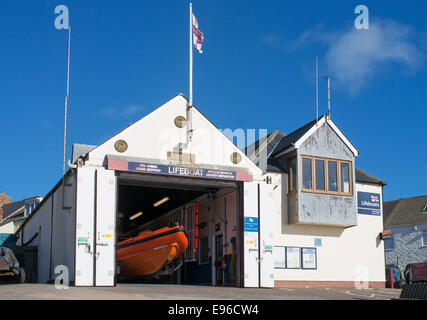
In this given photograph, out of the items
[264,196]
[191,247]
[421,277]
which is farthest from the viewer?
[191,247]

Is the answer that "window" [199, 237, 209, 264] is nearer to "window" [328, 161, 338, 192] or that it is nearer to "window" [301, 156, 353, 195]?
"window" [301, 156, 353, 195]

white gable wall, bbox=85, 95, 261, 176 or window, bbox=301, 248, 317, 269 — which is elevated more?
white gable wall, bbox=85, 95, 261, 176

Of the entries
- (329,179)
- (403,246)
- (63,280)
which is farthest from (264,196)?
(403,246)

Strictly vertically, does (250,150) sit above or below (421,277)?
above

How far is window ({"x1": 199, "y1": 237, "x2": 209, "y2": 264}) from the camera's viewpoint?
29.2 m

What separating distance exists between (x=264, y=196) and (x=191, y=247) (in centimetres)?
757

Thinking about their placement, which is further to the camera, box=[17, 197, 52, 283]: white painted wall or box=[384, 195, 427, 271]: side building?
box=[384, 195, 427, 271]: side building

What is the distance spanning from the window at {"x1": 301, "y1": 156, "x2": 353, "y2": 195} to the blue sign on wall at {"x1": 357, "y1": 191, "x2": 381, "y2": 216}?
5.16 feet

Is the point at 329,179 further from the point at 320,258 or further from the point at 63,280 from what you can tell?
the point at 63,280

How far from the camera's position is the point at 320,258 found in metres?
27.4

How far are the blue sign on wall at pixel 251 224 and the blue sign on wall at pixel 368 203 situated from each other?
25.4 ft

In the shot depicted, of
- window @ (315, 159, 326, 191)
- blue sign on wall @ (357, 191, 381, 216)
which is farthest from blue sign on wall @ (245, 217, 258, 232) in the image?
blue sign on wall @ (357, 191, 381, 216)
